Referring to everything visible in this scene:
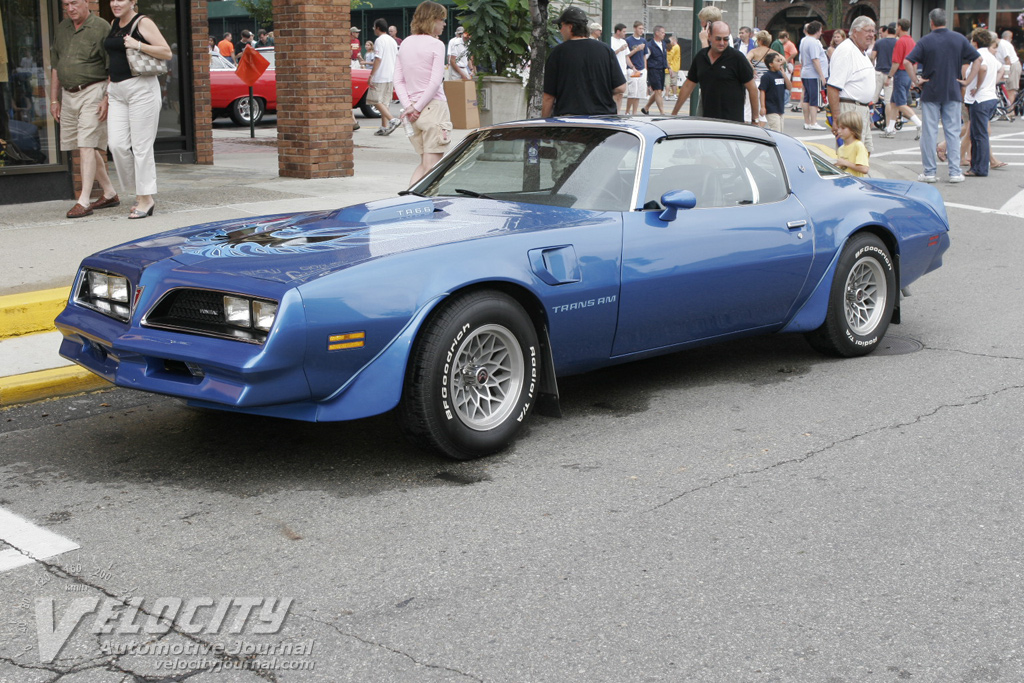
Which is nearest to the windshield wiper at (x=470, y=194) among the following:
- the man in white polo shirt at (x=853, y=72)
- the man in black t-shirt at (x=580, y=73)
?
the man in black t-shirt at (x=580, y=73)

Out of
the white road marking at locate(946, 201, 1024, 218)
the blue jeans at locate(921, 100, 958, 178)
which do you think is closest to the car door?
the white road marking at locate(946, 201, 1024, 218)

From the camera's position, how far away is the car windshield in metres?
5.33

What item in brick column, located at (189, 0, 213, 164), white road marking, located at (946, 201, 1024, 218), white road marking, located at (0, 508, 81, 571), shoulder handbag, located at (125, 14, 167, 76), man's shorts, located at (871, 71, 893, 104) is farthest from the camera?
man's shorts, located at (871, 71, 893, 104)

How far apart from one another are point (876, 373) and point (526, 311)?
7.18 ft

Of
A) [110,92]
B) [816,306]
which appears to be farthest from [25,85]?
[816,306]

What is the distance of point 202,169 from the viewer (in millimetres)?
13500

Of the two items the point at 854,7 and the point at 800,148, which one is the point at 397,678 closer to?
the point at 800,148

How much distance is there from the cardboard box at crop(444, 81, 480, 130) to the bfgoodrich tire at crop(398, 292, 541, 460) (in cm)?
1362

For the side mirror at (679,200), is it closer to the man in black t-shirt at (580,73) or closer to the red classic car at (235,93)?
the man in black t-shirt at (580,73)

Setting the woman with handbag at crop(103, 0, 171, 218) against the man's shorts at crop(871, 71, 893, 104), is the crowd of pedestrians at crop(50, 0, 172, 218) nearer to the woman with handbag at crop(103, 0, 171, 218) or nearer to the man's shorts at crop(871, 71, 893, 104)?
the woman with handbag at crop(103, 0, 171, 218)

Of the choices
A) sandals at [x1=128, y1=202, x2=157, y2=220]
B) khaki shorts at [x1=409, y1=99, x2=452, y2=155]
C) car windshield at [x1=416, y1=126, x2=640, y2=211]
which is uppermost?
khaki shorts at [x1=409, y1=99, x2=452, y2=155]

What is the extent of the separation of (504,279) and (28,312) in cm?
317

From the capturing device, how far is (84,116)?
362 inches

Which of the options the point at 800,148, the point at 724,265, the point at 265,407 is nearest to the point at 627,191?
the point at 724,265
